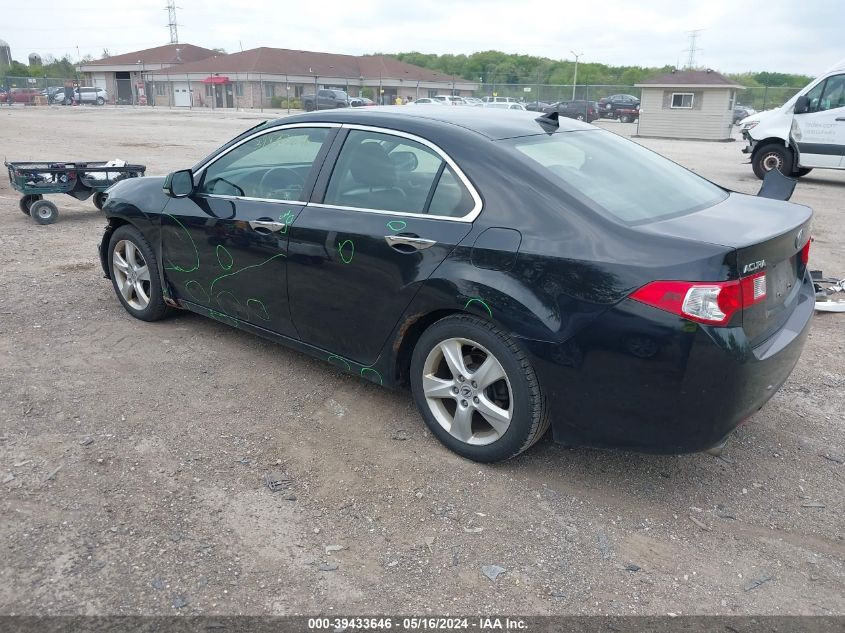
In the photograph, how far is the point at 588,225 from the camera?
10.1ft

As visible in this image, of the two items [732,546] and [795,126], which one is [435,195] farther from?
[795,126]

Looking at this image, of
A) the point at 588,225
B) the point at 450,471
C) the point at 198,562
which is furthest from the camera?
the point at 450,471

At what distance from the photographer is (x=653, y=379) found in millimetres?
2906

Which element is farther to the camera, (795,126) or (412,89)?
(412,89)

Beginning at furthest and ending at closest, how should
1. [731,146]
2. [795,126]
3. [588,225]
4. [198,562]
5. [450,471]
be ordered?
[731,146] < [795,126] < [450,471] < [588,225] < [198,562]

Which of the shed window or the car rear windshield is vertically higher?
the shed window

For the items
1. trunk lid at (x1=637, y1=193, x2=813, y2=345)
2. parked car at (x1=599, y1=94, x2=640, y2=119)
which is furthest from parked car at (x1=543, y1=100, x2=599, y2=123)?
trunk lid at (x1=637, y1=193, x2=813, y2=345)

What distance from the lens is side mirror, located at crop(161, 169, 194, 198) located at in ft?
15.4

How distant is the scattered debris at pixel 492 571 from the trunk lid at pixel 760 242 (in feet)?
4.48

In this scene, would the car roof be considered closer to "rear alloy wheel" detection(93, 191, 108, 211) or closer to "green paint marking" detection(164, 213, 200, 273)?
"green paint marking" detection(164, 213, 200, 273)

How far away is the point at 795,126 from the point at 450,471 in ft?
45.5

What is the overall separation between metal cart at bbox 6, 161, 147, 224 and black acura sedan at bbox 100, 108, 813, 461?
557 cm

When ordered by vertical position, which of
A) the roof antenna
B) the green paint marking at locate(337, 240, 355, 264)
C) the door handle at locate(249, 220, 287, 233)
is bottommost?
the green paint marking at locate(337, 240, 355, 264)

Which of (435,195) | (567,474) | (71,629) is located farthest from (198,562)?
(435,195)
